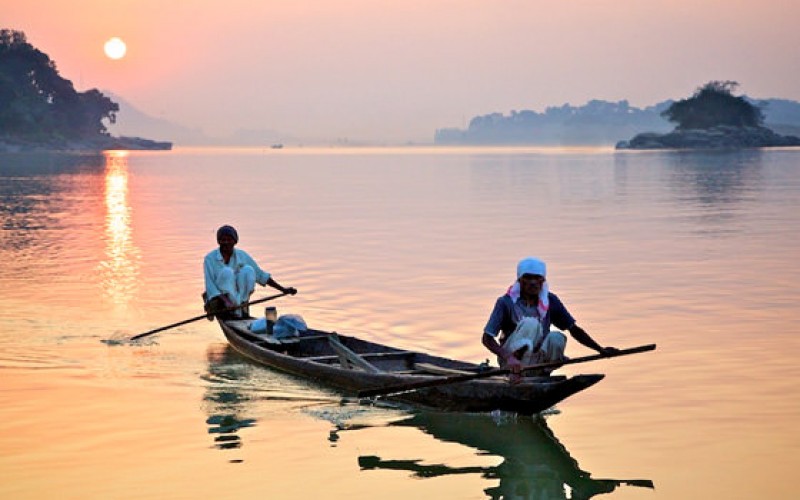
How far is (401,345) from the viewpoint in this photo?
15289 mm

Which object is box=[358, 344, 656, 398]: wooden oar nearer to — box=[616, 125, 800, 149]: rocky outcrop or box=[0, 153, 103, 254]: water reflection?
box=[0, 153, 103, 254]: water reflection

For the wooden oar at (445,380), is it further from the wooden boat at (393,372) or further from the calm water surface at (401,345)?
the calm water surface at (401,345)

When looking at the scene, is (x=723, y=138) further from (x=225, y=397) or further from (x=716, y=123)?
(x=225, y=397)

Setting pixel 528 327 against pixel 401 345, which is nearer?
pixel 528 327

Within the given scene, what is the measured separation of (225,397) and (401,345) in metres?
3.71

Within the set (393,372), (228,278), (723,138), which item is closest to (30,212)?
(228,278)

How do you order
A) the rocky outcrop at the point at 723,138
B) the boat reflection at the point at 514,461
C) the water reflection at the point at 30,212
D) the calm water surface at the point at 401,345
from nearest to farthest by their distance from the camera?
the boat reflection at the point at 514,461, the calm water surface at the point at 401,345, the water reflection at the point at 30,212, the rocky outcrop at the point at 723,138

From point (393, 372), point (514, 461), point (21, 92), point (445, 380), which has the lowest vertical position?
point (514, 461)

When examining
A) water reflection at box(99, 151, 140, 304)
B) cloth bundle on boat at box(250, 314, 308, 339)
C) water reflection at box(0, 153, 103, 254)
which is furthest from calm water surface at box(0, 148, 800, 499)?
cloth bundle on boat at box(250, 314, 308, 339)

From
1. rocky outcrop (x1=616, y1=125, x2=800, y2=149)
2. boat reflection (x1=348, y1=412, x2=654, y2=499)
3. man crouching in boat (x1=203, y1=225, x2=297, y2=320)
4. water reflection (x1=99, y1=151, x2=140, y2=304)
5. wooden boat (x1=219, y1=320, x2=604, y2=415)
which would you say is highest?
rocky outcrop (x1=616, y1=125, x2=800, y2=149)

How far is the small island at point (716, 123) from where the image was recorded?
18425 centimetres

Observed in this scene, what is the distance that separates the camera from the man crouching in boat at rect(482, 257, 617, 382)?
→ 32.9 feet

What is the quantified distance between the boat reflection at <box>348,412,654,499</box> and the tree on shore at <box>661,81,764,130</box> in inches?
7420

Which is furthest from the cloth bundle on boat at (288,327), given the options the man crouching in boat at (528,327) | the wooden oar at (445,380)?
the man crouching in boat at (528,327)
